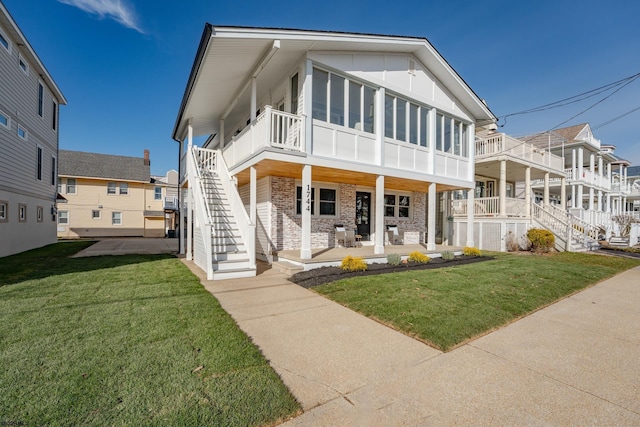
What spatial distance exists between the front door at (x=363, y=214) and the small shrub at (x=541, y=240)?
7237 mm

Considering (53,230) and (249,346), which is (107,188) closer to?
(53,230)

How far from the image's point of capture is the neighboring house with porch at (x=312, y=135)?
789cm

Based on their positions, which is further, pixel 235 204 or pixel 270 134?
pixel 235 204

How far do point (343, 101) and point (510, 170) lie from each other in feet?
41.7

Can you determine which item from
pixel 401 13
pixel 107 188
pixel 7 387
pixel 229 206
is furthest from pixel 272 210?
pixel 107 188

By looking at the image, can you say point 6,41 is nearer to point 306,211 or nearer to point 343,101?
point 343,101

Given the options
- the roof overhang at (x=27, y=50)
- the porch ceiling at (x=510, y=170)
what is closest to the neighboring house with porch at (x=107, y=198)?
the roof overhang at (x=27, y=50)

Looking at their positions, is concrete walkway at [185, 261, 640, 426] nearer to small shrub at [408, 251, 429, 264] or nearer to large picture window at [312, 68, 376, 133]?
small shrub at [408, 251, 429, 264]

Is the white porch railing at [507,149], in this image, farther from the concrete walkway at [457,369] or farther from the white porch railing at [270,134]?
the concrete walkway at [457,369]

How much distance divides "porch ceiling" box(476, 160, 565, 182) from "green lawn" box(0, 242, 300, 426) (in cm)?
1528

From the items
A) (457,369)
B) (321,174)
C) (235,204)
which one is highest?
(321,174)

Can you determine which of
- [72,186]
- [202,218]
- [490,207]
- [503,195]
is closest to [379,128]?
[202,218]

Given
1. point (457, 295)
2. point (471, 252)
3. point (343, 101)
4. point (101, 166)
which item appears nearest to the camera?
point (457, 295)

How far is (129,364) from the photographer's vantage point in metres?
2.94
